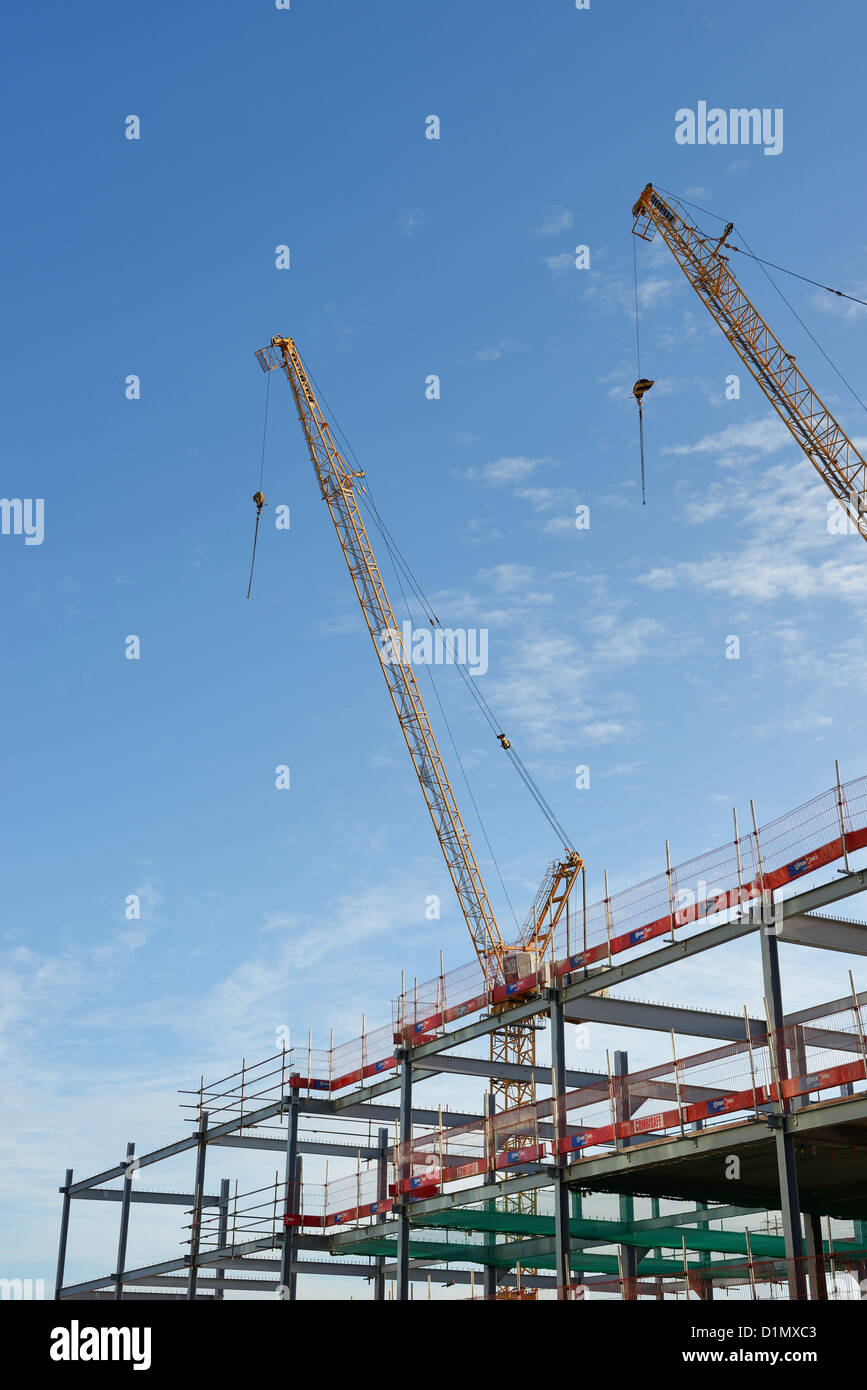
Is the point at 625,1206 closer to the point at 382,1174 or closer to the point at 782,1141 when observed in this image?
the point at 382,1174

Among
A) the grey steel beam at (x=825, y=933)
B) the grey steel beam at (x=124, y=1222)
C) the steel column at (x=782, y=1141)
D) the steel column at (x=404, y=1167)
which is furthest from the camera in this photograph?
the grey steel beam at (x=124, y=1222)

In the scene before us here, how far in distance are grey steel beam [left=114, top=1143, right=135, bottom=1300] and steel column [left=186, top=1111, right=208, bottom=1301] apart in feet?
24.3

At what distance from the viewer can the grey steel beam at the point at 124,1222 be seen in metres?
57.8

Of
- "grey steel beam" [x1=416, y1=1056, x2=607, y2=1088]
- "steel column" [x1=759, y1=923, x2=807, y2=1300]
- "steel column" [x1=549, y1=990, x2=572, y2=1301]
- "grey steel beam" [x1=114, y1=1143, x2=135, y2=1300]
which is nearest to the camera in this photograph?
"steel column" [x1=759, y1=923, x2=807, y2=1300]

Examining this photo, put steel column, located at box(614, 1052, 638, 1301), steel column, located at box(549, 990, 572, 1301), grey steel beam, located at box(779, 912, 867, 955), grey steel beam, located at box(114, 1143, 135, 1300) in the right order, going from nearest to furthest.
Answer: grey steel beam, located at box(779, 912, 867, 955) → steel column, located at box(614, 1052, 638, 1301) → steel column, located at box(549, 990, 572, 1301) → grey steel beam, located at box(114, 1143, 135, 1300)

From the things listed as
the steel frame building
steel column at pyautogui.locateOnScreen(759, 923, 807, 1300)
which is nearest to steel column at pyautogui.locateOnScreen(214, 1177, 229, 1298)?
the steel frame building

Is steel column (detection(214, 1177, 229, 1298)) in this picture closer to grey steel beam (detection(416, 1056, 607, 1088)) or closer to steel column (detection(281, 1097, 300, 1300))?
steel column (detection(281, 1097, 300, 1300))

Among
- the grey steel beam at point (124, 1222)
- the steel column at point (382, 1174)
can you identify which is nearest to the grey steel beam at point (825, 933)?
the steel column at point (382, 1174)

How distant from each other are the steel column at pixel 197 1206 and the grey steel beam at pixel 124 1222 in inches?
291

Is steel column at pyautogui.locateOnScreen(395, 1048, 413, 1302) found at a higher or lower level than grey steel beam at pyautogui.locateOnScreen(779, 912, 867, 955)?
lower

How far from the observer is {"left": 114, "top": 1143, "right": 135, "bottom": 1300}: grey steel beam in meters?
57.8

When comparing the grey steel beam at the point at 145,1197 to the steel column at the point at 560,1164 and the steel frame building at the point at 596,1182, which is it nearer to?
the steel frame building at the point at 596,1182

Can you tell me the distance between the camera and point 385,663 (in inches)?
2862
